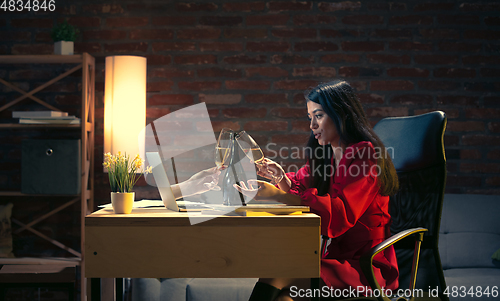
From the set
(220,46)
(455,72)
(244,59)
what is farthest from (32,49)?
(455,72)

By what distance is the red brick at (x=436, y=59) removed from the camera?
2652 mm

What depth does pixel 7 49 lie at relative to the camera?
108 inches

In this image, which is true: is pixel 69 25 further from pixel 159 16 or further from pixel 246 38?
pixel 246 38

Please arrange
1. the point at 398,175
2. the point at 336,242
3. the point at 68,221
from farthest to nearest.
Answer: the point at 68,221
the point at 398,175
the point at 336,242

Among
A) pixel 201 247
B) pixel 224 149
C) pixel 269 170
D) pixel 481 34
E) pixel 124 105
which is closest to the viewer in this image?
pixel 201 247

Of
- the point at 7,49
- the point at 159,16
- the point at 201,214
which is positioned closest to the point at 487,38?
the point at 159,16

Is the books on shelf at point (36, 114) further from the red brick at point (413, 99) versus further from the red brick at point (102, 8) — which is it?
the red brick at point (413, 99)

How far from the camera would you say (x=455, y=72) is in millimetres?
2650

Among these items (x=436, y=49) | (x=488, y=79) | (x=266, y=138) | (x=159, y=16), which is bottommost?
(x=266, y=138)

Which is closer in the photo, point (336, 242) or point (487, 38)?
point (336, 242)

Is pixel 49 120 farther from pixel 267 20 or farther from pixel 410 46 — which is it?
pixel 410 46

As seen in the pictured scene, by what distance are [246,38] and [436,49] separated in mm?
1210

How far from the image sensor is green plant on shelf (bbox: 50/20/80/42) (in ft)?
8.21

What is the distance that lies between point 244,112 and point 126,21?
97 centimetres
